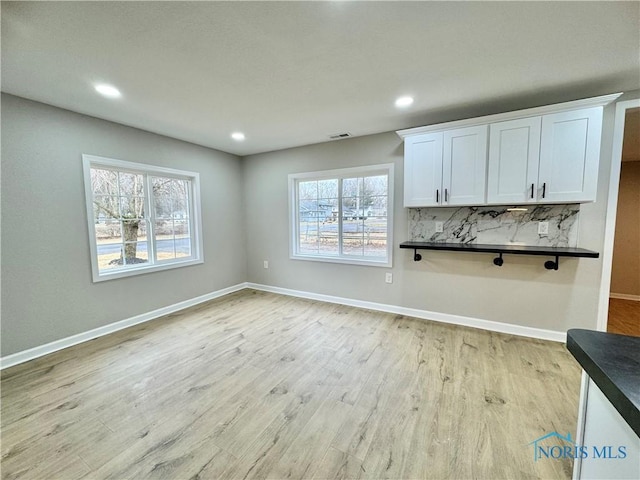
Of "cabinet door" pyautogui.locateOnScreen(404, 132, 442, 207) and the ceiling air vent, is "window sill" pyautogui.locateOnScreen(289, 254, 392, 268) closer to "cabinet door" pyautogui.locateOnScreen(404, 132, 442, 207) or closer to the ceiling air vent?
"cabinet door" pyautogui.locateOnScreen(404, 132, 442, 207)

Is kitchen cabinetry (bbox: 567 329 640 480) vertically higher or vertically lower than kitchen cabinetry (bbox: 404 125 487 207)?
lower

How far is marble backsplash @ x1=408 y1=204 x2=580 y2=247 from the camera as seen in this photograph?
271 cm

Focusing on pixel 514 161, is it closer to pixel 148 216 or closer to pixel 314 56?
pixel 314 56

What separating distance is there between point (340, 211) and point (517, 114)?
2.29 m

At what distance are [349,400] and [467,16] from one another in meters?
2.56

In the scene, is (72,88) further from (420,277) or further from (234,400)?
(420,277)

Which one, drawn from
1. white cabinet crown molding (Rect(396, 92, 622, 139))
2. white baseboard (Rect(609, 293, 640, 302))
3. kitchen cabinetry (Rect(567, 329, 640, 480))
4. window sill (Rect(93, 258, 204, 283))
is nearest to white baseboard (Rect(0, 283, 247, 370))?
window sill (Rect(93, 258, 204, 283))

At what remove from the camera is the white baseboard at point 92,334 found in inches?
96.6

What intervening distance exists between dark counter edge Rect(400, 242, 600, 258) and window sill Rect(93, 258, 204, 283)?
120 inches

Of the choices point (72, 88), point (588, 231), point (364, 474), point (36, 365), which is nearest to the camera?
point (364, 474)

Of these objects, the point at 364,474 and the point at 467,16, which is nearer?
the point at 364,474

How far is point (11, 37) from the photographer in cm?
162

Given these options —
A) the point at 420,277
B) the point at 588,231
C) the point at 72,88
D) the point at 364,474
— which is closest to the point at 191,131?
the point at 72,88

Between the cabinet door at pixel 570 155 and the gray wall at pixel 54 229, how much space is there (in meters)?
4.39
